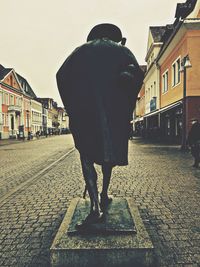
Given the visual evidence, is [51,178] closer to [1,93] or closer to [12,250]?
[12,250]

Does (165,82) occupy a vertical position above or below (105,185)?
above

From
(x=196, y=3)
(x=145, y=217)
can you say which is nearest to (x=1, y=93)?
(x=196, y=3)

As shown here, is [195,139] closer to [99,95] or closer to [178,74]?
[99,95]

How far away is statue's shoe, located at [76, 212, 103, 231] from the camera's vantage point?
2793 mm

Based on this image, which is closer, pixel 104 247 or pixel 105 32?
pixel 104 247

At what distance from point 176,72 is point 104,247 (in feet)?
67.5

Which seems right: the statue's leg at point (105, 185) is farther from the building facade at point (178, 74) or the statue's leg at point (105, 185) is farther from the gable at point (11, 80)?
the gable at point (11, 80)

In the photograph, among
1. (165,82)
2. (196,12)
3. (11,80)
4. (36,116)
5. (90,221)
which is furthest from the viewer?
(36,116)

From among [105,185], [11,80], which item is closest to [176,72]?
[105,185]

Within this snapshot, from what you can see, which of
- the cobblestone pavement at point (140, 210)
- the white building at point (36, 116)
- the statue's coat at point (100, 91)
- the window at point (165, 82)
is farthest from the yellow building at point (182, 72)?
the white building at point (36, 116)

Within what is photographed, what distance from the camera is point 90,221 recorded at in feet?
9.29

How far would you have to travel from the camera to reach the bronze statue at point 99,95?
8.88 ft

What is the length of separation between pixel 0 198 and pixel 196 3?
17497 millimetres

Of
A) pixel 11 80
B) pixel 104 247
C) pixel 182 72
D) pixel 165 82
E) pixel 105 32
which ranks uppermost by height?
pixel 11 80
